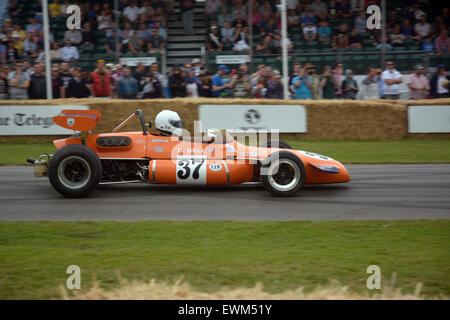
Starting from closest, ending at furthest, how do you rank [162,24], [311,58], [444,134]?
[444,134], [311,58], [162,24]

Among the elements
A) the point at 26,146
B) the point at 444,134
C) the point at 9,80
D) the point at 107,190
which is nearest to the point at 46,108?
the point at 26,146

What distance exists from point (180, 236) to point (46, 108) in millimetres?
7984

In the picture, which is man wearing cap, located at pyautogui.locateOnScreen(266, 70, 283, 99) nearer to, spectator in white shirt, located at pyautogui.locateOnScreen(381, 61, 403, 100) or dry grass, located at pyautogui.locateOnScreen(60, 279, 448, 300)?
spectator in white shirt, located at pyautogui.locateOnScreen(381, 61, 403, 100)

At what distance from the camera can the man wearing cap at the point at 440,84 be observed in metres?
14.2

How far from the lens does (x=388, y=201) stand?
7348 mm

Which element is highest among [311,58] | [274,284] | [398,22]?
[398,22]

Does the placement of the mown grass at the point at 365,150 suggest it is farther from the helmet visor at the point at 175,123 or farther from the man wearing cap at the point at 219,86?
the helmet visor at the point at 175,123

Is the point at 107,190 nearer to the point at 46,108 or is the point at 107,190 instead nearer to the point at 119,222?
the point at 119,222

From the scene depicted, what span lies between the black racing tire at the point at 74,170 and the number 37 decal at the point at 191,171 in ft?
3.54

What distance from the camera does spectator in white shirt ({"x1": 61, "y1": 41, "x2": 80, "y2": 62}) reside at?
1628cm

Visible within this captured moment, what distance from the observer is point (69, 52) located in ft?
53.7

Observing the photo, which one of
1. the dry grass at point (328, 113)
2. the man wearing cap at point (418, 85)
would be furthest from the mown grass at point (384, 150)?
the man wearing cap at point (418, 85)

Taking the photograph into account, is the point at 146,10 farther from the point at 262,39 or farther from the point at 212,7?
the point at 262,39

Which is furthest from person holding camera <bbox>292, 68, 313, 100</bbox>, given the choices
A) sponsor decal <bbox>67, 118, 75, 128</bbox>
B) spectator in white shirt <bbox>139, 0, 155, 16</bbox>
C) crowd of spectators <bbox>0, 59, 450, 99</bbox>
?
sponsor decal <bbox>67, 118, 75, 128</bbox>
